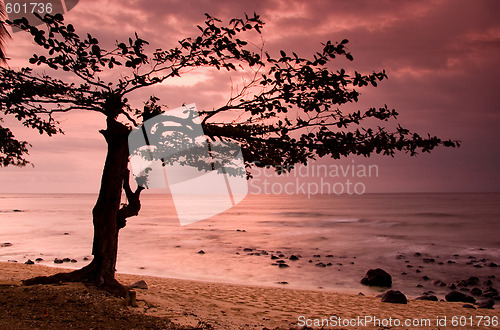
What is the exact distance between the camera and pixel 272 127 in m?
8.44

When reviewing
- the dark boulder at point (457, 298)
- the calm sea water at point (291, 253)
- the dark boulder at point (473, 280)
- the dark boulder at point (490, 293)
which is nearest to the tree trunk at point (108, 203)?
the calm sea water at point (291, 253)

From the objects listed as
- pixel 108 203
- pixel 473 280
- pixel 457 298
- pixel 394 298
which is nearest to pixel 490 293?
pixel 457 298

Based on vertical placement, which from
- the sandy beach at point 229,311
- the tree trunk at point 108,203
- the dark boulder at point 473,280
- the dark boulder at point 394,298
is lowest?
the dark boulder at point 473,280

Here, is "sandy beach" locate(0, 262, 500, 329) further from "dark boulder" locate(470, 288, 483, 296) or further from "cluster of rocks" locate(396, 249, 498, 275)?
"cluster of rocks" locate(396, 249, 498, 275)

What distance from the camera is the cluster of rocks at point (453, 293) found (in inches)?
535

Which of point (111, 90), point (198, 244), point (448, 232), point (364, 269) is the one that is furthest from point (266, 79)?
point (448, 232)

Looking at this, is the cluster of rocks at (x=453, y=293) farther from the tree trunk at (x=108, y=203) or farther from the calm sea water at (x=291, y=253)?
the tree trunk at (x=108, y=203)

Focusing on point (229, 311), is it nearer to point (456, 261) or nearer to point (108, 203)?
point (108, 203)

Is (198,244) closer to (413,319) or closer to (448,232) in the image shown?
(413,319)

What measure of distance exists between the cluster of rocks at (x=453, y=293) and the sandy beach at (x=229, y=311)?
21.6 inches

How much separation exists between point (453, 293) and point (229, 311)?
10.3 meters

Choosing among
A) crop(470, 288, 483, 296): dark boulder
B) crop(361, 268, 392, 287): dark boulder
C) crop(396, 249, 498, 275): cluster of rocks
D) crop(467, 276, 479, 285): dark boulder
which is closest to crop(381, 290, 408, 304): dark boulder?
crop(361, 268, 392, 287): dark boulder

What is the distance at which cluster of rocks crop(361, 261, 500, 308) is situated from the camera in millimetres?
13602

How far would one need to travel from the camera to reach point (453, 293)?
15.3 m
